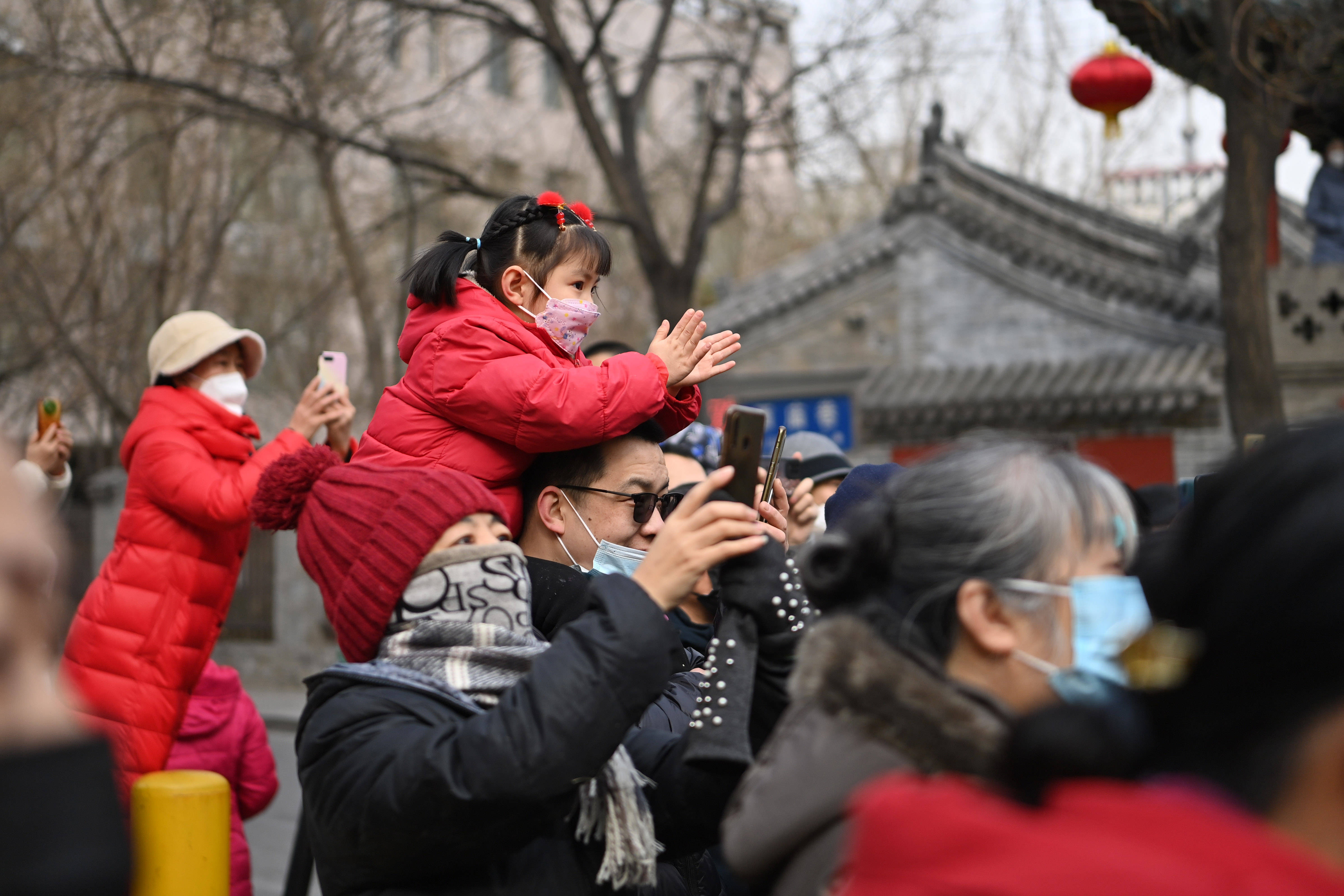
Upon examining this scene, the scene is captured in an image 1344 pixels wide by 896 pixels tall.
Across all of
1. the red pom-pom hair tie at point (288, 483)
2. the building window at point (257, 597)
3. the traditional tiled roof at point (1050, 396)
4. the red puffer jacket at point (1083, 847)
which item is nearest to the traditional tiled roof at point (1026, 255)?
the traditional tiled roof at point (1050, 396)

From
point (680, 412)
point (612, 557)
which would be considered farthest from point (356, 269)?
point (612, 557)

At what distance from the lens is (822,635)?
1.54m

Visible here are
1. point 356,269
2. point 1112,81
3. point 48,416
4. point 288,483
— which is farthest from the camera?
point 356,269

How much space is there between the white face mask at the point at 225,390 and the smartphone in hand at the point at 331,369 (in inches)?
12.4

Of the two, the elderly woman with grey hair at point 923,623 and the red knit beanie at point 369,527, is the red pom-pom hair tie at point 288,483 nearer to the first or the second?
the red knit beanie at point 369,527

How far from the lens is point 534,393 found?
8.87ft

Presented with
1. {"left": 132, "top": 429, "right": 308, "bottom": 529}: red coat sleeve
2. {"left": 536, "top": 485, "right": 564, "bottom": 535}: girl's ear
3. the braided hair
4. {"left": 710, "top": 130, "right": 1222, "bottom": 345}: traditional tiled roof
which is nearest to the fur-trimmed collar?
{"left": 536, "top": 485, "right": 564, "bottom": 535}: girl's ear

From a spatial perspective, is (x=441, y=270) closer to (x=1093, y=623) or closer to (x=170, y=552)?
(x=170, y=552)

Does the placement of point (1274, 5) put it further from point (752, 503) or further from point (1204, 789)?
point (1204, 789)

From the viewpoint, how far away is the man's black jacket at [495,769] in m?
1.83

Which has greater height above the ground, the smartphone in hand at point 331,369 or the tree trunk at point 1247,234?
the tree trunk at point 1247,234

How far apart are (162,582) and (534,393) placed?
1864 mm

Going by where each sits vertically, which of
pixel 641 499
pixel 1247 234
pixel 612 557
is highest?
pixel 1247 234

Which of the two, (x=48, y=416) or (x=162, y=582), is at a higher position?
(x=48, y=416)
